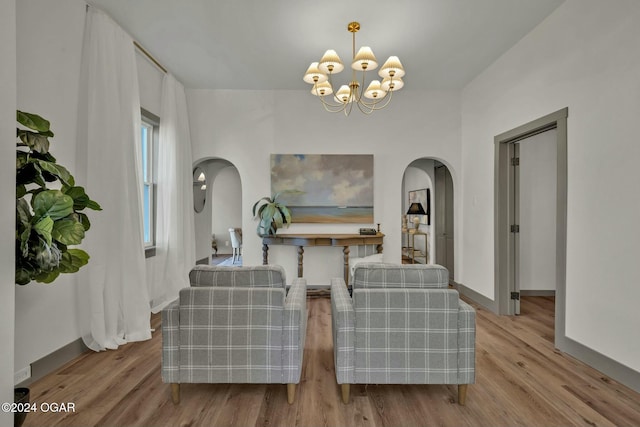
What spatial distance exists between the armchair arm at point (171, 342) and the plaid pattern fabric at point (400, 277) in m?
1.12

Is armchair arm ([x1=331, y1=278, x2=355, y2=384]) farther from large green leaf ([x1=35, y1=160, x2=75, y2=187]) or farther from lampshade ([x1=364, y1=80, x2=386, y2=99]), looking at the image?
lampshade ([x1=364, y1=80, x2=386, y2=99])

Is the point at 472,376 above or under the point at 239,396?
above

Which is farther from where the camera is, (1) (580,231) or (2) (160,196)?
(2) (160,196)

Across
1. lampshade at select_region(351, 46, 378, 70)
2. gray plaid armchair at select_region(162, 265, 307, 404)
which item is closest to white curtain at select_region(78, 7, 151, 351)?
gray plaid armchair at select_region(162, 265, 307, 404)

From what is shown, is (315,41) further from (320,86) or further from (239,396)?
(239,396)

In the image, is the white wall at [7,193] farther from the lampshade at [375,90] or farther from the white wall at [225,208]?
the white wall at [225,208]

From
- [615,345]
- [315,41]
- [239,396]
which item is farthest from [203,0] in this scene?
[615,345]

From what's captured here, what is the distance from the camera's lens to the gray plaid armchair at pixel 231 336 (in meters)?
1.95

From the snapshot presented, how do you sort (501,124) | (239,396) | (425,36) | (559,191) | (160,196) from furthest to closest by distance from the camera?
(160,196)
(501,124)
(425,36)
(559,191)
(239,396)

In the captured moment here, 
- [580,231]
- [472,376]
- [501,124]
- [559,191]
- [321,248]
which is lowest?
[472,376]

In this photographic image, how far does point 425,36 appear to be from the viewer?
3363 millimetres

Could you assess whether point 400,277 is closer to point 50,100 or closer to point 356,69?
point 356,69

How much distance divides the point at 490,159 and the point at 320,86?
2.41 m

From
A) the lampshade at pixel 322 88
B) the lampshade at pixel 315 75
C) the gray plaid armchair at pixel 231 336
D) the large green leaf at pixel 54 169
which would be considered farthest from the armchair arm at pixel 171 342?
the lampshade at pixel 322 88
